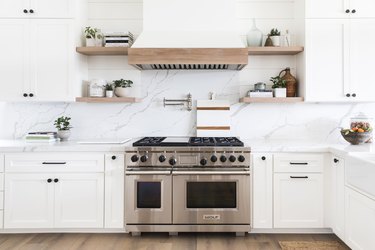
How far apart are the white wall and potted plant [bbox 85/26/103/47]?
0.17m

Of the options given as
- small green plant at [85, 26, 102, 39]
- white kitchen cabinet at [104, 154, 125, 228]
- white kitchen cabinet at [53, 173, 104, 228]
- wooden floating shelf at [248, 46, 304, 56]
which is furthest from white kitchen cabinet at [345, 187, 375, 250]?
small green plant at [85, 26, 102, 39]

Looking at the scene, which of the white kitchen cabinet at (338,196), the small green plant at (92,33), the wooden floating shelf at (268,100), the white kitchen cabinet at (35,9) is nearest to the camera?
the white kitchen cabinet at (338,196)

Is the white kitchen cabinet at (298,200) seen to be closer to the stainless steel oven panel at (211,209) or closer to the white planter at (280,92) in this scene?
the stainless steel oven panel at (211,209)

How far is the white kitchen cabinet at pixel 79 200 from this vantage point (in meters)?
3.09

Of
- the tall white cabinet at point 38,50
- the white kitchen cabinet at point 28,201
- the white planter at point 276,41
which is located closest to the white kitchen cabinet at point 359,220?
the white planter at point 276,41

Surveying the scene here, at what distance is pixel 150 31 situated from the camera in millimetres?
3264

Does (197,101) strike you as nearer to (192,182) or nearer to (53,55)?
(192,182)

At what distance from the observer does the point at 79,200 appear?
310 cm

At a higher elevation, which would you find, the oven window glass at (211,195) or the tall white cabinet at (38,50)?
the tall white cabinet at (38,50)

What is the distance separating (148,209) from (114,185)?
1.25 ft

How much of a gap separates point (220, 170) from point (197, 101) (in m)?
0.96

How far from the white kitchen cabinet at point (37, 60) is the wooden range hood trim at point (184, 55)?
72cm

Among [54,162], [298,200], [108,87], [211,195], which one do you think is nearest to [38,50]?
[108,87]

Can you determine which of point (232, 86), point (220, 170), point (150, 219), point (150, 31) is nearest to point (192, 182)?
point (220, 170)
